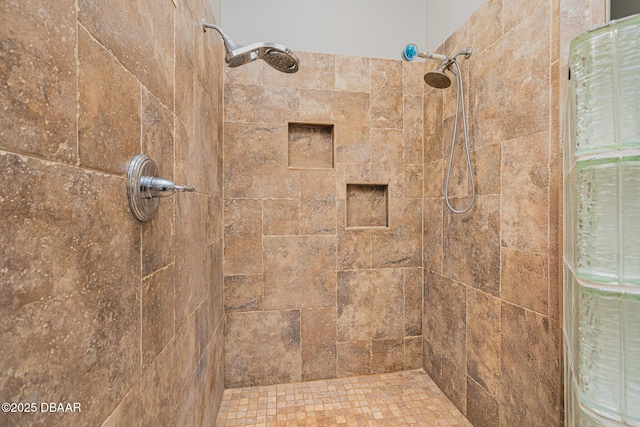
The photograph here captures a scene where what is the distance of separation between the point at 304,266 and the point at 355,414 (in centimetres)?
95

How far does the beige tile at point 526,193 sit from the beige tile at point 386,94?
904 mm

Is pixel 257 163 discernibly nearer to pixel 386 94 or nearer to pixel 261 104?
pixel 261 104

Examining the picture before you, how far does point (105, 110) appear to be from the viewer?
0.62 metres

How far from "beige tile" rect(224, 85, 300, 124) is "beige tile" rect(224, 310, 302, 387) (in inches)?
53.4

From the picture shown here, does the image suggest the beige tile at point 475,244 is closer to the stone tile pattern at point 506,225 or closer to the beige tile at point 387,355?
the stone tile pattern at point 506,225

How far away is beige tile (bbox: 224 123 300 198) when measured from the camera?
201 centimetres

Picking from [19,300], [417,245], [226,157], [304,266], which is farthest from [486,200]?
[19,300]

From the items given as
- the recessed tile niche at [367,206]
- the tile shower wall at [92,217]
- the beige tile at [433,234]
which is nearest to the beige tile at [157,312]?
the tile shower wall at [92,217]

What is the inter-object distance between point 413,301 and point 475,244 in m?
0.76

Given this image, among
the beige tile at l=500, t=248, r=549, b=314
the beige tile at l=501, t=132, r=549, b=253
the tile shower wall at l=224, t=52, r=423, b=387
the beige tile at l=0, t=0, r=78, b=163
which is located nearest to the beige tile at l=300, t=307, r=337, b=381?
the tile shower wall at l=224, t=52, r=423, b=387

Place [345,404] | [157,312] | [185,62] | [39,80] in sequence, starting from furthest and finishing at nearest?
1. [345,404]
2. [185,62]
3. [157,312]
4. [39,80]

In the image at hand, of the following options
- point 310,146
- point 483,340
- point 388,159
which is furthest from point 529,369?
point 310,146

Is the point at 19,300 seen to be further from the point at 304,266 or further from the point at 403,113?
the point at 403,113

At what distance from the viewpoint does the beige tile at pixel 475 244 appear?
4.96 feet
